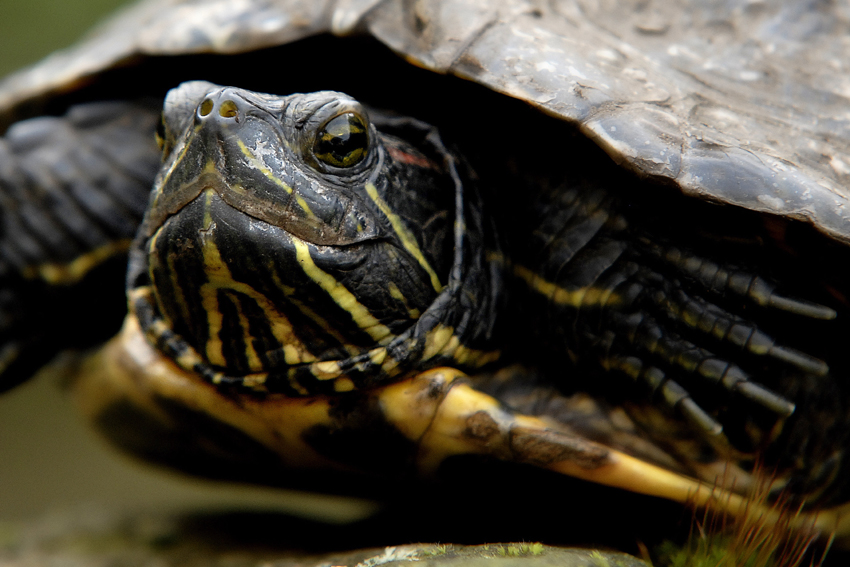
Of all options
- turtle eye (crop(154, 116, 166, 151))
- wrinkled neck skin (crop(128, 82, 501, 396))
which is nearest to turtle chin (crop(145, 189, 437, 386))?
wrinkled neck skin (crop(128, 82, 501, 396))

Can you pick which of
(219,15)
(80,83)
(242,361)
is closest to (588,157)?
(242,361)

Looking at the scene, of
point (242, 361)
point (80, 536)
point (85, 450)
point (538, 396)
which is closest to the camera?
point (242, 361)

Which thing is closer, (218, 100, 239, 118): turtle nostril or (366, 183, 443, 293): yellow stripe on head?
(218, 100, 239, 118): turtle nostril

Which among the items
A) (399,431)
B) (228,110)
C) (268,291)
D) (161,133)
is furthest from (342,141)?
(399,431)

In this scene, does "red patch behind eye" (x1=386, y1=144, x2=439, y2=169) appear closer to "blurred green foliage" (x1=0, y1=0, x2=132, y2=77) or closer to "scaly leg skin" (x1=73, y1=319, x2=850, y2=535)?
"scaly leg skin" (x1=73, y1=319, x2=850, y2=535)

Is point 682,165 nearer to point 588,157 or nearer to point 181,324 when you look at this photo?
point 588,157

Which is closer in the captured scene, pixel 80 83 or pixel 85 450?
pixel 80 83
